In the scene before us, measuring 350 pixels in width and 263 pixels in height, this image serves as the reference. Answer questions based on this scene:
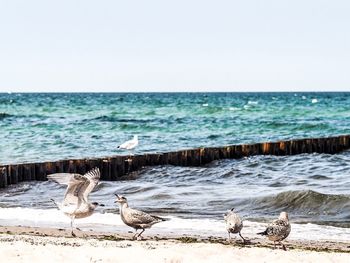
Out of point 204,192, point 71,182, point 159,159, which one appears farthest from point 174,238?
point 159,159

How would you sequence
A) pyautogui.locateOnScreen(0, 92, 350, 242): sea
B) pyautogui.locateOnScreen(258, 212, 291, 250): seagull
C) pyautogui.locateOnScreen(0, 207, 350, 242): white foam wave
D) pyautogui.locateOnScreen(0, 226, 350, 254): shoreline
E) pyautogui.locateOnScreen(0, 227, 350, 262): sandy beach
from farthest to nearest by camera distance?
pyautogui.locateOnScreen(0, 92, 350, 242): sea
pyautogui.locateOnScreen(0, 207, 350, 242): white foam wave
pyautogui.locateOnScreen(0, 226, 350, 254): shoreline
pyautogui.locateOnScreen(258, 212, 291, 250): seagull
pyautogui.locateOnScreen(0, 227, 350, 262): sandy beach

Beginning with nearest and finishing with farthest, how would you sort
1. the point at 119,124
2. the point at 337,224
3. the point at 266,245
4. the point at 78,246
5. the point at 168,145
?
the point at 78,246 → the point at 266,245 → the point at 337,224 → the point at 168,145 → the point at 119,124

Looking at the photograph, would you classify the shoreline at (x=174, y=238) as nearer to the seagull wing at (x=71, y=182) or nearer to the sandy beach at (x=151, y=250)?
the sandy beach at (x=151, y=250)

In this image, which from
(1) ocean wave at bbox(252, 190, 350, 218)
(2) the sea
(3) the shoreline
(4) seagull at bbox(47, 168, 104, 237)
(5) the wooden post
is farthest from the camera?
(5) the wooden post

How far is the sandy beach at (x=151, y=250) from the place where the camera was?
9.57 meters

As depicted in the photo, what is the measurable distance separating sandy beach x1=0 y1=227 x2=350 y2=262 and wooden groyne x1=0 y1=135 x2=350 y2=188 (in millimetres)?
8105

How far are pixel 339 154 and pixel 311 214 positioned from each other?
481 inches

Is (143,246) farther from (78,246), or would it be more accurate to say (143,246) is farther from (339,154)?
(339,154)

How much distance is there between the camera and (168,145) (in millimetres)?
33406

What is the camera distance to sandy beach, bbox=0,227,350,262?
9570 mm

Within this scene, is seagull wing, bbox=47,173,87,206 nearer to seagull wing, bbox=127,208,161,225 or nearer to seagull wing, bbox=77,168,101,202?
seagull wing, bbox=77,168,101,202

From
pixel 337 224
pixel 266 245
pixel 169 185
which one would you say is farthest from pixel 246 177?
pixel 266 245

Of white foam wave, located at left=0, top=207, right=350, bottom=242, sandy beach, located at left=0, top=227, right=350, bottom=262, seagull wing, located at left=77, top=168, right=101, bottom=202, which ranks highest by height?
seagull wing, located at left=77, top=168, right=101, bottom=202

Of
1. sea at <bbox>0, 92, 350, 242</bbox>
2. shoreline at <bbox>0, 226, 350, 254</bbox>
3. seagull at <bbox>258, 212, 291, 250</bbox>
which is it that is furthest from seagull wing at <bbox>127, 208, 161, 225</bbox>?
seagull at <bbox>258, 212, 291, 250</bbox>
